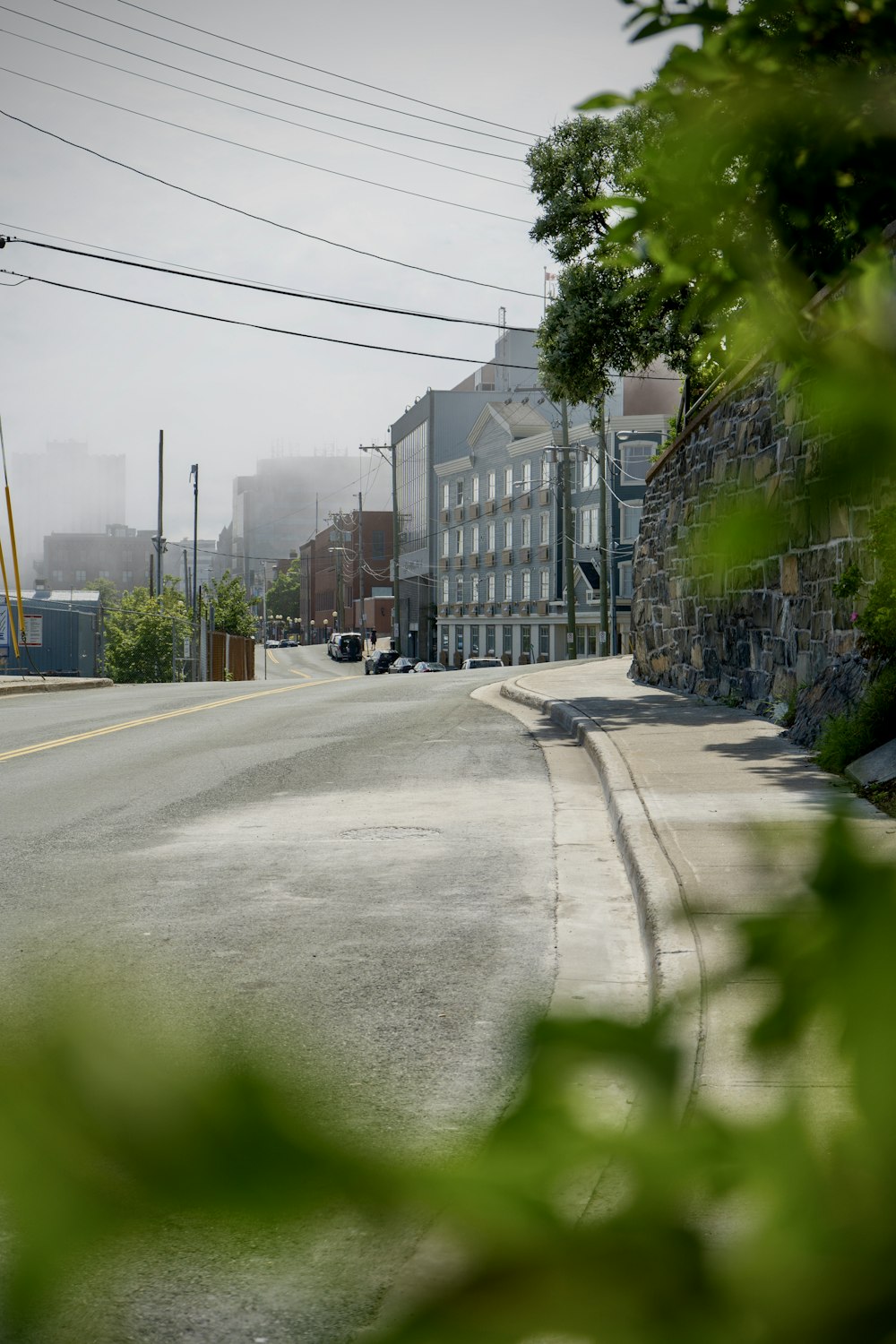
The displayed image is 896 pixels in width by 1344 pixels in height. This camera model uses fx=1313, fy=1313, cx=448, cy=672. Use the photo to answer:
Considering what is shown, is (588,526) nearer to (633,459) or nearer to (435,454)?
(633,459)

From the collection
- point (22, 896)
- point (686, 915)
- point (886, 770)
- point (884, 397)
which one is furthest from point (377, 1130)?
point (886, 770)

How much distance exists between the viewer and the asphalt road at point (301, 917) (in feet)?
8.62

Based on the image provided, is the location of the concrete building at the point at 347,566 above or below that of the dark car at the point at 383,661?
above

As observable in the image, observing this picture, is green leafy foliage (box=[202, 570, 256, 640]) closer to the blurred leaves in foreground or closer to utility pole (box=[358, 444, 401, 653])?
utility pole (box=[358, 444, 401, 653])

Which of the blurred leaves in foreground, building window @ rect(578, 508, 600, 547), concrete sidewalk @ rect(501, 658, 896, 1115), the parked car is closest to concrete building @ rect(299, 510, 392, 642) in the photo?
the parked car

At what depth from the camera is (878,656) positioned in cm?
965

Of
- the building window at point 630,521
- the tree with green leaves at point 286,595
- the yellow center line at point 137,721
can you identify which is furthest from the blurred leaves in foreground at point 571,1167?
the tree with green leaves at point 286,595

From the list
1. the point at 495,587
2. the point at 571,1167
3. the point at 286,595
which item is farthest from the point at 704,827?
the point at 286,595

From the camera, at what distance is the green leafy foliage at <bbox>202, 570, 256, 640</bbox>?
69.7 meters

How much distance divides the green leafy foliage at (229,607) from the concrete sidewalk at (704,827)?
4724 cm

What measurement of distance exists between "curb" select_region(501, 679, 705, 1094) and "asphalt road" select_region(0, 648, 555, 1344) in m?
0.08

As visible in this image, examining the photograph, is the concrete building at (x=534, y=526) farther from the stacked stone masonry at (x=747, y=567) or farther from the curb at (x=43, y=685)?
the stacked stone masonry at (x=747, y=567)

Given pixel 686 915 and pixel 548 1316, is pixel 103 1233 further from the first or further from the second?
pixel 686 915

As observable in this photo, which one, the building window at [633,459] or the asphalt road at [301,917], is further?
the building window at [633,459]
